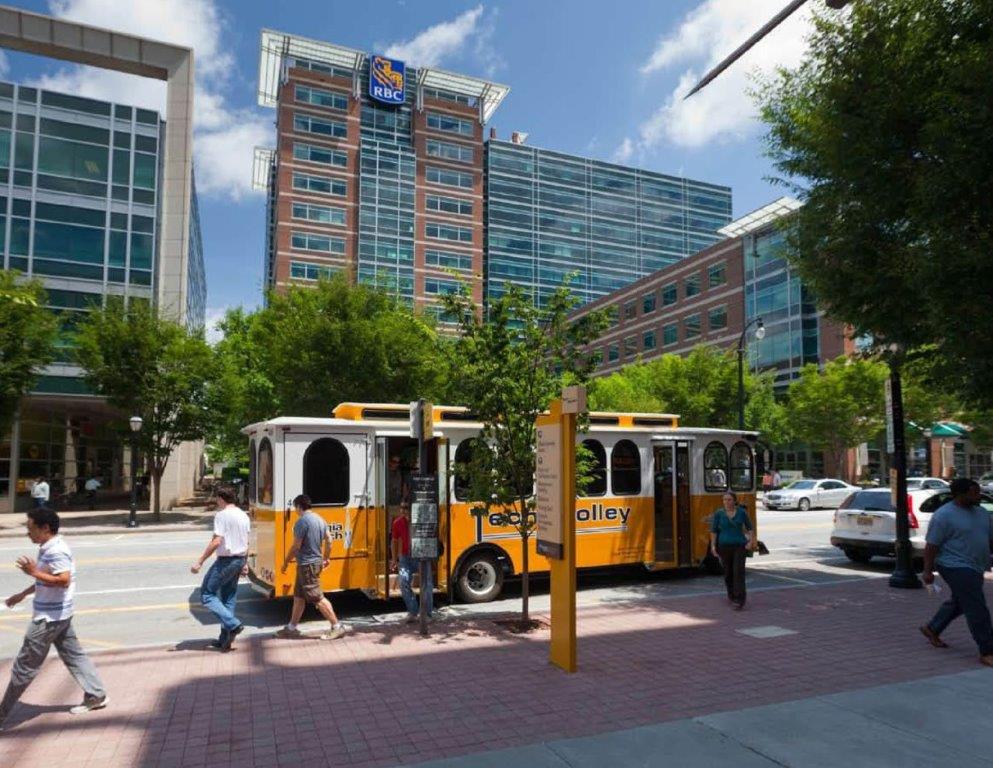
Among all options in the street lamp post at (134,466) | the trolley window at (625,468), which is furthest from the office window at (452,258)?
the trolley window at (625,468)

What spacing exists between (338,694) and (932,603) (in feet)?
28.2

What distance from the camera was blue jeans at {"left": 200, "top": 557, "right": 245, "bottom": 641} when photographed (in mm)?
7934

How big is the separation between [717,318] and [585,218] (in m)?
56.9

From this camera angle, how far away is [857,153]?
10047 mm

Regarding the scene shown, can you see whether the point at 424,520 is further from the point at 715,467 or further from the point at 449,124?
the point at 449,124

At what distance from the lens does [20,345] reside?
23.9 meters

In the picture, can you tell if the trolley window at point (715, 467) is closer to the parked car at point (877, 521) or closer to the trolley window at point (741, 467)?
the trolley window at point (741, 467)

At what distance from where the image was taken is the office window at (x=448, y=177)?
271ft

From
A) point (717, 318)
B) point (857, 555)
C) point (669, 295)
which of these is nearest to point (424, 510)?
point (857, 555)

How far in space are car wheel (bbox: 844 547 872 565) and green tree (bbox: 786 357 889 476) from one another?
1097 inches

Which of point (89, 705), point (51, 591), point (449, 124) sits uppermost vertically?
point (449, 124)

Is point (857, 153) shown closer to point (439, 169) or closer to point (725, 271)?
point (725, 271)

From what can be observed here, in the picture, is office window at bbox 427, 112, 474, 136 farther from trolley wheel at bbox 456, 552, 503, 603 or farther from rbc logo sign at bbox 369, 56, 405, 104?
trolley wheel at bbox 456, 552, 503, 603

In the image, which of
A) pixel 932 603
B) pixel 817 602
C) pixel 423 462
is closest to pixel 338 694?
pixel 423 462
